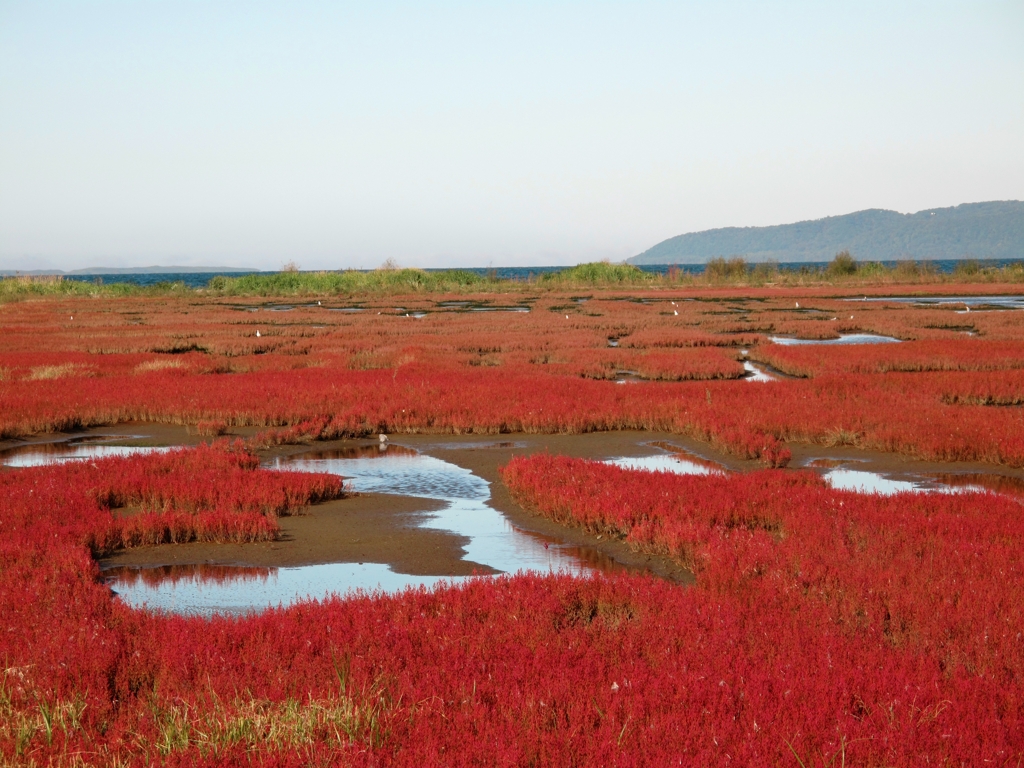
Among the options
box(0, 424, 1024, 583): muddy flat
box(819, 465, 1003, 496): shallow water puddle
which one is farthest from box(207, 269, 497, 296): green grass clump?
box(819, 465, 1003, 496): shallow water puddle

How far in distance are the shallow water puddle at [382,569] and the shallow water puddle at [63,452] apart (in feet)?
17.5

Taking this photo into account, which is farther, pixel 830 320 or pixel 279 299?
pixel 279 299

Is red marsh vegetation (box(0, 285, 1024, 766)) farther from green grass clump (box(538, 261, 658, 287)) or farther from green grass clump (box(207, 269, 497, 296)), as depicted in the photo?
green grass clump (box(538, 261, 658, 287))

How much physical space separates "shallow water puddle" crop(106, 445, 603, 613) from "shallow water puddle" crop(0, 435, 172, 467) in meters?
5.34

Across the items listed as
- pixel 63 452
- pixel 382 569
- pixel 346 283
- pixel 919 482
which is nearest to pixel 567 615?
pixel 382 569

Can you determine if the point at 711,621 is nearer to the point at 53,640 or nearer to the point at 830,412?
the point at 53,640

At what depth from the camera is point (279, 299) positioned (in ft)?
272

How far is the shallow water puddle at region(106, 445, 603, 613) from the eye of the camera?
9.75 m

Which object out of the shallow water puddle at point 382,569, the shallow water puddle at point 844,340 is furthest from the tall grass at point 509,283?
the shallow water puddle at point 382,569

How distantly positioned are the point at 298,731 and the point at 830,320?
143 feet

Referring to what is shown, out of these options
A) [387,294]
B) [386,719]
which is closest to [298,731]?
[386,719]

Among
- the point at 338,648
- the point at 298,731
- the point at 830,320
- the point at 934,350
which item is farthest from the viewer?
the point at 830,320

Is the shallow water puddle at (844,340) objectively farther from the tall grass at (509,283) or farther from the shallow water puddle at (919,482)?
the tall grass at (509,283)

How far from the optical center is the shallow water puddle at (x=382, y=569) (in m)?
9.75
